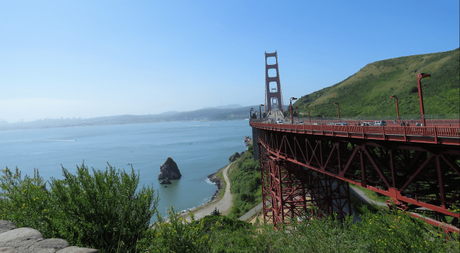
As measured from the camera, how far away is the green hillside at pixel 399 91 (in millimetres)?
48078

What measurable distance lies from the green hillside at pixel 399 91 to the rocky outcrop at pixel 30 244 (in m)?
40.6

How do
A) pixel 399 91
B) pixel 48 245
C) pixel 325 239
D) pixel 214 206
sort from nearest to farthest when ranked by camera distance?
pixel 48 245, pixel 325 239, pixel 214 206, pixel 399 91

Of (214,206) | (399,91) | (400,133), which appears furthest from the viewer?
(399,91)

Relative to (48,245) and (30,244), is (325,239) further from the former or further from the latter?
(30,244)

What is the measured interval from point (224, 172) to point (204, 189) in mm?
11222

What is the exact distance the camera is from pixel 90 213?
6758 millimetres

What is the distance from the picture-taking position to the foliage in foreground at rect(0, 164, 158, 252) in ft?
21.5

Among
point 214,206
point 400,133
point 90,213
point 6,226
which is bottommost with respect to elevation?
point 214,206

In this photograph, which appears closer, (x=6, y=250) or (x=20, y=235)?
(x=6, y=250)

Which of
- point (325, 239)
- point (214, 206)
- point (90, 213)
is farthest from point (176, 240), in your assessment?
point (214, 206)

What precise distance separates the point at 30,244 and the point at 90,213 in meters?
1.40

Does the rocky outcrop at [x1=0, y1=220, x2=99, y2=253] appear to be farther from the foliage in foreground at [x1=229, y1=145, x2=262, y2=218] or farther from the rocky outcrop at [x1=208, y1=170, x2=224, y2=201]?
the rocky outcrop at [x1=208, y1=170, x2=224, y2=201]

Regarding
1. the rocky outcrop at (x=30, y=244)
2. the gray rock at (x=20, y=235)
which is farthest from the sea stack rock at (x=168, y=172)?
the rocky outcrop at (x=30, y=244)

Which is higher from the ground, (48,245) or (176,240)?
(48,245)
